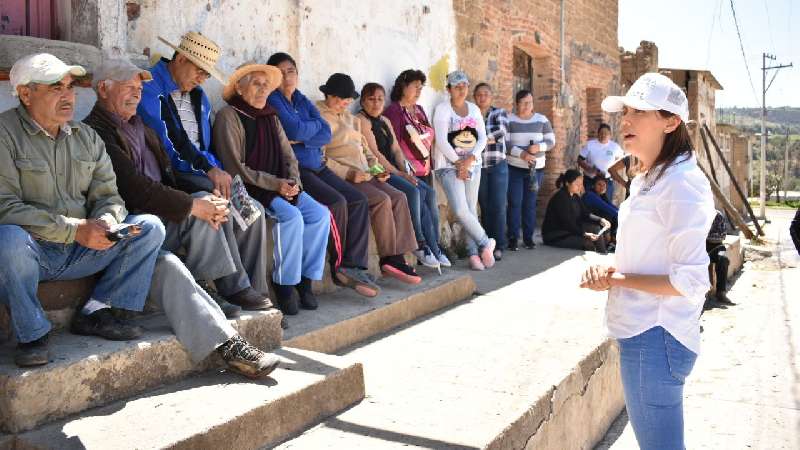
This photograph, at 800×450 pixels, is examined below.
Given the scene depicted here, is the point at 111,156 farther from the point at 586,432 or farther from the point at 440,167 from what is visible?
the point at 440,167

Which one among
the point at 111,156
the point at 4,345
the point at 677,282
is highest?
the point at 111,156

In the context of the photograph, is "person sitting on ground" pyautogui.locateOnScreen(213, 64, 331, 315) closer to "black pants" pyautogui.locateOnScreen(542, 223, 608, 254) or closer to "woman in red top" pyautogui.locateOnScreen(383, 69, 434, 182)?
"woman in red top" pyautogui.locateOnScreen(383, 69, 434, 182)

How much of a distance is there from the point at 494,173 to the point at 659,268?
5.51m

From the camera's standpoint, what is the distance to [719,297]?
902 centimetres

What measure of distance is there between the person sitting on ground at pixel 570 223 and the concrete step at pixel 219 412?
5776 millimetres

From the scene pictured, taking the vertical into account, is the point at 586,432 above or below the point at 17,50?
below

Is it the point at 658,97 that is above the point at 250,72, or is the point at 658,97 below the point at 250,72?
below

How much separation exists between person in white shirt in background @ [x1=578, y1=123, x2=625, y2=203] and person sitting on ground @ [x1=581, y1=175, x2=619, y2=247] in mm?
160

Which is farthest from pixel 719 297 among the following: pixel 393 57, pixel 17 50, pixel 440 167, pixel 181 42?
pixel 17 50

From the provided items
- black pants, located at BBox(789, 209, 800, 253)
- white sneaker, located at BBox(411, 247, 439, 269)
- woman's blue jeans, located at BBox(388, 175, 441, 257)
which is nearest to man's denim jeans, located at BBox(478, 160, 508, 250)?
woman's blue jeans, located at BBox(388, 175, 441, 257)

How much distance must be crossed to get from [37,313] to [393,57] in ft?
15.0

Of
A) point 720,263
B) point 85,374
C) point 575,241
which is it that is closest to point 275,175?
point 85,374

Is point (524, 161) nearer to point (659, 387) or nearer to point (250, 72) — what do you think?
point (250, 72)

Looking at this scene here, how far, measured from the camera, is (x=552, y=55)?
34.0 feet
